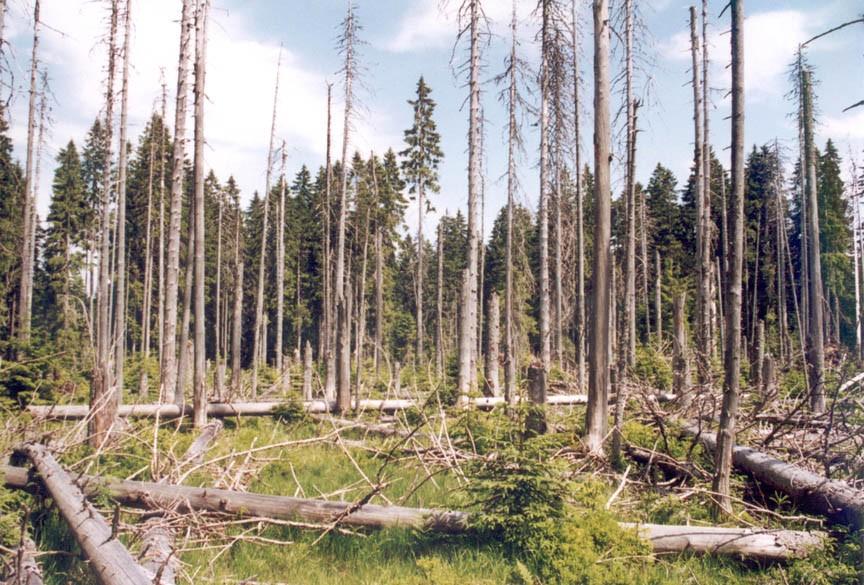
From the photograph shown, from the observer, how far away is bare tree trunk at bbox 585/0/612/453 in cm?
783

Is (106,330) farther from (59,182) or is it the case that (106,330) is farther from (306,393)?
(59,182)

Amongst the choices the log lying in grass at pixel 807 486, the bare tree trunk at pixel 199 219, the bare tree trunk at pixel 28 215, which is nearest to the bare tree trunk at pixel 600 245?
the log lying in grass at pixel 807 486

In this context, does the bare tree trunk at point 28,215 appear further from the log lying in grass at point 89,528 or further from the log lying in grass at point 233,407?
the log lying in grass at point 89,528

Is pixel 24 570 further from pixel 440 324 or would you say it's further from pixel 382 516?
pixel 440 324

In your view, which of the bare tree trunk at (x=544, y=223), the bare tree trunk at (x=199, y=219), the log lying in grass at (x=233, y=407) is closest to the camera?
the bare tree trunk at (x=199, y=219)

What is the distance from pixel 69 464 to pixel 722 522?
7380 millimetres

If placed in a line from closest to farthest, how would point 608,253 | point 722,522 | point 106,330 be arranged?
point 722,522 → point 608,253 → point 106,330

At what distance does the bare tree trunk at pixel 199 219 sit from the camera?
37.4ft

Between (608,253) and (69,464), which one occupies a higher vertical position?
(608,253)

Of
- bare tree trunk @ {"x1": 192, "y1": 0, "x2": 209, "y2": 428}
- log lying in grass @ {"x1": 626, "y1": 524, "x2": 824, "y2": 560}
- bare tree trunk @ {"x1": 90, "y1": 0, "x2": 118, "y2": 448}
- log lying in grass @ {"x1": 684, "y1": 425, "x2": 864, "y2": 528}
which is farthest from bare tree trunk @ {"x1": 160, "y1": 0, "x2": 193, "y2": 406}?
log lying in grass @ {"x1": 684, "y1": 425, "x2": 864, "y2": 528}

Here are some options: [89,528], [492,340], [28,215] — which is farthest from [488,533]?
[28,215]

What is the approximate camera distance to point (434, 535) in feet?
18.3

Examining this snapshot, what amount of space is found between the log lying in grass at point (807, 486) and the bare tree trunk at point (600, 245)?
72.0 inches

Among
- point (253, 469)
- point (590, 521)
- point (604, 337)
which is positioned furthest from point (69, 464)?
point (604, 337)
